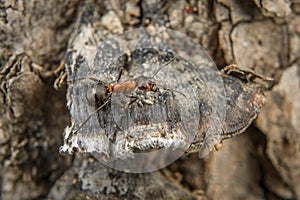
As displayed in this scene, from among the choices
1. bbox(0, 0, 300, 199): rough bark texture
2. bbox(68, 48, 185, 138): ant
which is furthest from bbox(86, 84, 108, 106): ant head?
bbox(0, 0, 300, 199): rough bark texture

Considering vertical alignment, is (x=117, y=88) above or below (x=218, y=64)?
above

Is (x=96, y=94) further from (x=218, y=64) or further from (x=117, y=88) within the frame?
(x=218, y=64)

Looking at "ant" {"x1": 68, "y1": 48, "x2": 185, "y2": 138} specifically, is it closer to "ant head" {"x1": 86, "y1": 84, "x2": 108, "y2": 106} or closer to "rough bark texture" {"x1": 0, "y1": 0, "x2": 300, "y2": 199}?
"ant head" {"x1": 86, "y1": 84, "x2": 108, "y2": 106}

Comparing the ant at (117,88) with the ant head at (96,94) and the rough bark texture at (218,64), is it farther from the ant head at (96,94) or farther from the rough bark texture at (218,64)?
the rough bark texture at (218,64)

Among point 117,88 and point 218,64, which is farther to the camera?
point 218,64

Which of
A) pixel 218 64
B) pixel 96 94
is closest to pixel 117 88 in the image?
pixel 96 94

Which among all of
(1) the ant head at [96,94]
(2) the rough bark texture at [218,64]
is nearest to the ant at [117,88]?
(1) the ant head at [96,94]

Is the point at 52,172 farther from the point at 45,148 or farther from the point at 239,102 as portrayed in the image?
the point at 239,102

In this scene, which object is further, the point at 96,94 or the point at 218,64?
the point at 218,64

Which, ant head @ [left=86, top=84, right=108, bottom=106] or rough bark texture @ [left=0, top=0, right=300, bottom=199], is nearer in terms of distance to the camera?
ant head @ [left=86, top=84, right=108, bottom=106]

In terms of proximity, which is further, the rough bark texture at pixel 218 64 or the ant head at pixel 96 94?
the rough bark texture at pixel 218 64
